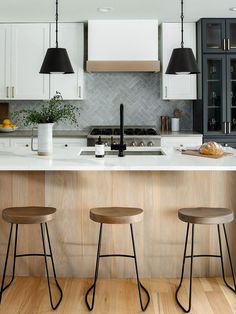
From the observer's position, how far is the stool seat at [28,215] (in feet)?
9.46

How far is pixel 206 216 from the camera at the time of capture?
9.55 feet

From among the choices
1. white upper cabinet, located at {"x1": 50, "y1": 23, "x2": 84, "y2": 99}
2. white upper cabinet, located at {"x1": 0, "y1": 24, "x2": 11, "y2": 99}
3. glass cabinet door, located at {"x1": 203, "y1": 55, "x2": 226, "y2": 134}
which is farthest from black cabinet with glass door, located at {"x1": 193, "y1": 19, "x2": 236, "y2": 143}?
white upper cabinet, located at {"x1": 0, "y1": 24, "x2": 11, "y2": 99}

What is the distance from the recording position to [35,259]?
343 cm

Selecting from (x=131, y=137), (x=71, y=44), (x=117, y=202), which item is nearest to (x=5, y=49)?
(x=71, y=44)

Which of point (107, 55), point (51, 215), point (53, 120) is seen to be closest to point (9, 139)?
point (107, 55)

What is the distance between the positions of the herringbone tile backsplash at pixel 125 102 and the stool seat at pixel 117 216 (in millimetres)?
3325

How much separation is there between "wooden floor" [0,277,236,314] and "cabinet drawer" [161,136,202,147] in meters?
2.42

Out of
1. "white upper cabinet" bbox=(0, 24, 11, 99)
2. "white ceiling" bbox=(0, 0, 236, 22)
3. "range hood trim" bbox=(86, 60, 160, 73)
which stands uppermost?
"white ceiling" bbox=(0, 0, 236, 22)

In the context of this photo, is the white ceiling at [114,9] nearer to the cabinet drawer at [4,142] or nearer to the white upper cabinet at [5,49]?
the white upper cabinet at [5,49]

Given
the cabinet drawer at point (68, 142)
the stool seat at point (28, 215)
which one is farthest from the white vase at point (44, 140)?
the cabinet drawer at point (68, 142)

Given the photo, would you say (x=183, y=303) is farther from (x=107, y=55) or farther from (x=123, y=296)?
(x=107, y=55)

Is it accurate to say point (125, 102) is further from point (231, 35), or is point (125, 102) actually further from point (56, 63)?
point (56, 63)

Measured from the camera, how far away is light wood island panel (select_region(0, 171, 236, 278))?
336 centimetres

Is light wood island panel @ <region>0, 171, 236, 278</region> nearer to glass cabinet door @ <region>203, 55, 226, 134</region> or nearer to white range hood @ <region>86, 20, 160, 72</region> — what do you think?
glass cabinet door @ <region>203, 55, 226, 134</region>
